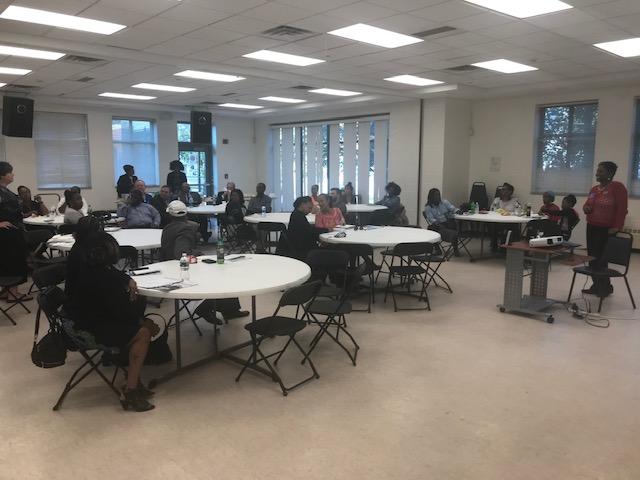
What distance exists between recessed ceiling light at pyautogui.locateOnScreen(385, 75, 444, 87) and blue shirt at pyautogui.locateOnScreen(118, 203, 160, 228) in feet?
15.1

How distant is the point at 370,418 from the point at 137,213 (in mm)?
4887

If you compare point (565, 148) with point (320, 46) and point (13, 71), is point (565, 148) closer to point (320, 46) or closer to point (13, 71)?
point (320, 46)

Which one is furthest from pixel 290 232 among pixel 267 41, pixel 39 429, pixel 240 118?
pixel 240 118

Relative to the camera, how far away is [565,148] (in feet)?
32.4

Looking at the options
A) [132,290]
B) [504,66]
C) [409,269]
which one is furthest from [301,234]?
[504,66]

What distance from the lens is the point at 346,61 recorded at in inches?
290

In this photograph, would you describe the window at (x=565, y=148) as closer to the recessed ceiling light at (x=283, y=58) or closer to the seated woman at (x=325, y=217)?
the recessed ceiling light at (x=283, y=58)

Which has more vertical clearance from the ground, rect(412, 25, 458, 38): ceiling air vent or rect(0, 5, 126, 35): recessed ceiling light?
rect(412, 25, 458, 38): ceiling air vent

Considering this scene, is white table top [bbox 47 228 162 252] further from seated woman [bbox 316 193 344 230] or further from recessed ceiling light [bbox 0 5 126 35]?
recessed ceiling light [bbox 0 5 126 35]

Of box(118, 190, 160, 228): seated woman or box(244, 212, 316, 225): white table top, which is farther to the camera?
box(244, 212, 316, 225): white table top

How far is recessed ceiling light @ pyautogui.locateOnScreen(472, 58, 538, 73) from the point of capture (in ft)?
24.8

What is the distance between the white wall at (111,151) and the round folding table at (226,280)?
871 cm

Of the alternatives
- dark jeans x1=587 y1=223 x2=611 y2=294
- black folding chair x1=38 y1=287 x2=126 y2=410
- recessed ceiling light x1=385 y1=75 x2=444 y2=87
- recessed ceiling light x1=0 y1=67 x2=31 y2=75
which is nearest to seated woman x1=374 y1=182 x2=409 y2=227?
recessed ceiling light x1=385 y1=75 x2=444 y2=87

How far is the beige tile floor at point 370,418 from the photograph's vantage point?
263 cm
